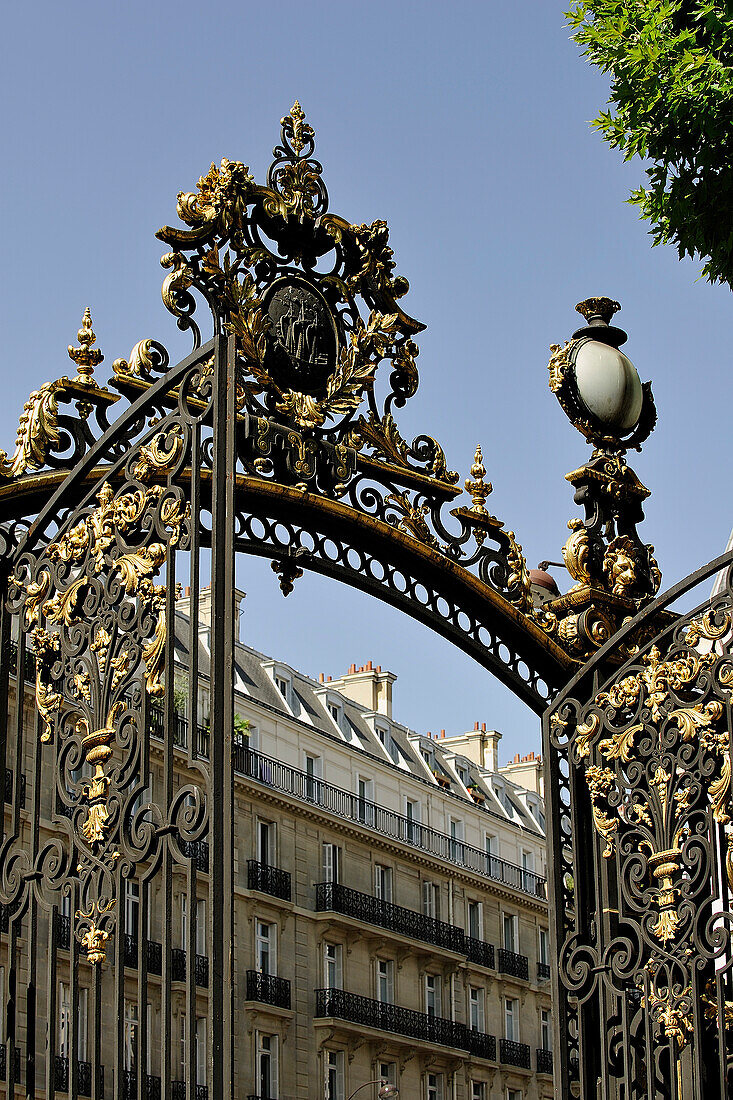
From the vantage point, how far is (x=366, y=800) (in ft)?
107

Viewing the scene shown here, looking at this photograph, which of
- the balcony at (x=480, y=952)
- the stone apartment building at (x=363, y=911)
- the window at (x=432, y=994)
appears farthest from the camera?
the balcony at (x=480, y=952)

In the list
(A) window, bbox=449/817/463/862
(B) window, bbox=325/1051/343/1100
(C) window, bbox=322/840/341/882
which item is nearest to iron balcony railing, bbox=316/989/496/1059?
(B) window, bbox=325/1051/343/1100

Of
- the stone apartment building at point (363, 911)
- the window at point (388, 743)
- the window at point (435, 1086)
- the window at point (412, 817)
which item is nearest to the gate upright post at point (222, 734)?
the stone apartment building at point (363, 911)

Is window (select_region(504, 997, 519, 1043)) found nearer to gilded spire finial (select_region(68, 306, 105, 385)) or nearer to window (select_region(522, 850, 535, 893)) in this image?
window (select_region(522, 850, 535, 893))

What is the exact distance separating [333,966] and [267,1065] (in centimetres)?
274

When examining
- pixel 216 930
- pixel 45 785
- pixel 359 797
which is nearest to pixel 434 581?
pixel 216 930

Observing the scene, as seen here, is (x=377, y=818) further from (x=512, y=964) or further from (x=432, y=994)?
(x=512, y=964)

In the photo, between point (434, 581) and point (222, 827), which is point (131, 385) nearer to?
point (434, 581)

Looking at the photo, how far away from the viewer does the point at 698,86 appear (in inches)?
279

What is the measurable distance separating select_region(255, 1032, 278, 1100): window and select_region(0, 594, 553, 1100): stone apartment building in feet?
0.11

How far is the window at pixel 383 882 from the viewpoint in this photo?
32.7 meters

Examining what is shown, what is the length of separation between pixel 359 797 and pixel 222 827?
2741cm

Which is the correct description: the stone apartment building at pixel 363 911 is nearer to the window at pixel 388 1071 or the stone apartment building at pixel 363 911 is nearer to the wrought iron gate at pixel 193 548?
the window at pixel 388 1071

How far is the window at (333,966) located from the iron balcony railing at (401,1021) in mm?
361
